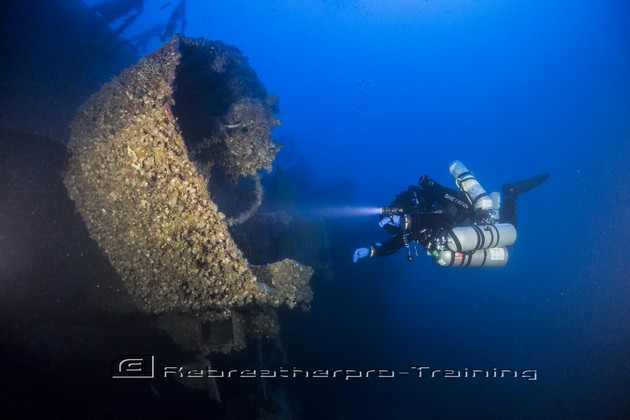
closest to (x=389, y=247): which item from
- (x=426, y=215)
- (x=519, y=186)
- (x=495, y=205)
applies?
(x=426, y=215)

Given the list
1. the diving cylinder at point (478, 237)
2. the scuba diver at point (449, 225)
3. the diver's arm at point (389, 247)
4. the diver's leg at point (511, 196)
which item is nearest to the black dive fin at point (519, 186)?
the diver's leg at point (511, 196)

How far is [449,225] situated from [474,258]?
81cm

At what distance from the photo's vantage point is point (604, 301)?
47062mm

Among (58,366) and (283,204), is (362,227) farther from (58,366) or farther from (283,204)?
(58,366)

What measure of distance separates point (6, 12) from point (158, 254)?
4.77 m

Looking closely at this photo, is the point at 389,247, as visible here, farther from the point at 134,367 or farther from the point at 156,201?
the point at 134,367

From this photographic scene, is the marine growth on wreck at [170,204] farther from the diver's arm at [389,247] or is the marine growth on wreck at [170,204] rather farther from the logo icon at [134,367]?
the diver's arm at [389,247]

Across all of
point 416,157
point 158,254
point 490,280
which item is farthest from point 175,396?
point 416,157

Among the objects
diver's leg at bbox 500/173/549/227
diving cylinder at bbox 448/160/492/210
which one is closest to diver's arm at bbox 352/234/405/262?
diving cylinder at bbox 448/160/492/210

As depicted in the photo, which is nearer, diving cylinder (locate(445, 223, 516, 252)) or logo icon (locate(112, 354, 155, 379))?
logo icon (locate(112, 354, 155, 379))

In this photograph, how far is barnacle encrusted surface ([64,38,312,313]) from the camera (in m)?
3.27

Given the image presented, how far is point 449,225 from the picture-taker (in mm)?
6023

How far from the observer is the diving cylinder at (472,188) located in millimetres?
5934

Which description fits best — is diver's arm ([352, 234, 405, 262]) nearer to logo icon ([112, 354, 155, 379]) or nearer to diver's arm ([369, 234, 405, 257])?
diver's arm ([369, 234, 405, 257])
